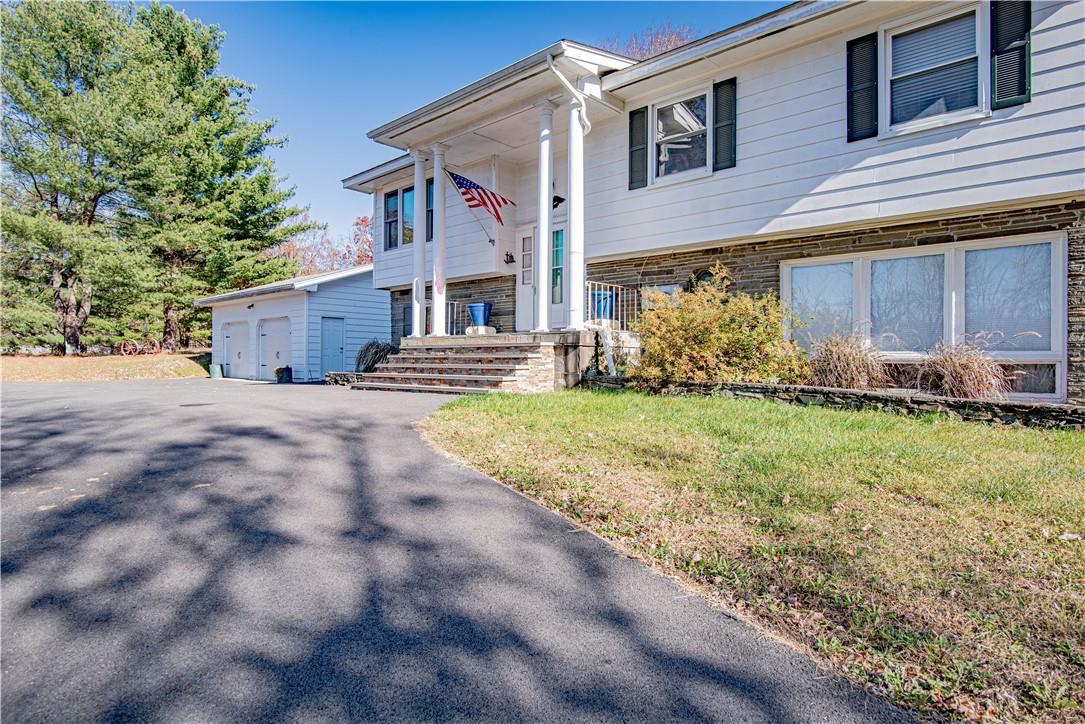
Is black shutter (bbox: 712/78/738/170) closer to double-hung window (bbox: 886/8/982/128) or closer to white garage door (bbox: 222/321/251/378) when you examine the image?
double-hung window (bbox: 886/8/982/128)

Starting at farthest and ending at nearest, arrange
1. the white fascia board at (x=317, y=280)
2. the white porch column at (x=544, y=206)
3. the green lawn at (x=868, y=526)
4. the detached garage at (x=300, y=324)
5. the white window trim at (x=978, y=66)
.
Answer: the detached garage at (x=300, y=324)
the white fascia board at (x=317, y=280)
the white porch column at (x=544, y=206)
the white window trim at (x=978, y=66)
the green lawn at (x=868, y=526)

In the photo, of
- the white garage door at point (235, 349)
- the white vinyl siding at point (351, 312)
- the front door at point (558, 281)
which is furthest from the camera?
Result: the white garage door at point (235, 349)

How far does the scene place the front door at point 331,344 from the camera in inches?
717

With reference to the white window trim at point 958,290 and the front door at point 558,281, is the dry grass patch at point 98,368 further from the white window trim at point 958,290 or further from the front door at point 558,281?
the white window trim at point 958,290

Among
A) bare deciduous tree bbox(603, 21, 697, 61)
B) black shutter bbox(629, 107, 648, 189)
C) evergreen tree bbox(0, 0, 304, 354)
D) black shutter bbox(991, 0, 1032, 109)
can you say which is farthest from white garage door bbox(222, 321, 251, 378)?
black shutter bbox(991, 0, 1032, 109)

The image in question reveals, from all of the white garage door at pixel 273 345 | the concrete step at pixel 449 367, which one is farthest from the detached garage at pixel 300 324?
the concrete step at pixel 449 367

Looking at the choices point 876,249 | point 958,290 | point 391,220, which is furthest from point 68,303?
point 958,290

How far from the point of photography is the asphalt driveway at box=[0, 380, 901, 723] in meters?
1.89

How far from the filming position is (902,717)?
1.88m

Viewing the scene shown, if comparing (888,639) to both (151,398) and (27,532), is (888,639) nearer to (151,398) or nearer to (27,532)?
(27,532)

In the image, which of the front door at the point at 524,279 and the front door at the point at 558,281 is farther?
the front door at the point at 524,279

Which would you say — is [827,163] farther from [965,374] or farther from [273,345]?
[273,345]

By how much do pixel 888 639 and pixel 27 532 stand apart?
4414 millimetres

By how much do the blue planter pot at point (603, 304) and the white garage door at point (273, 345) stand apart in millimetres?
12225
